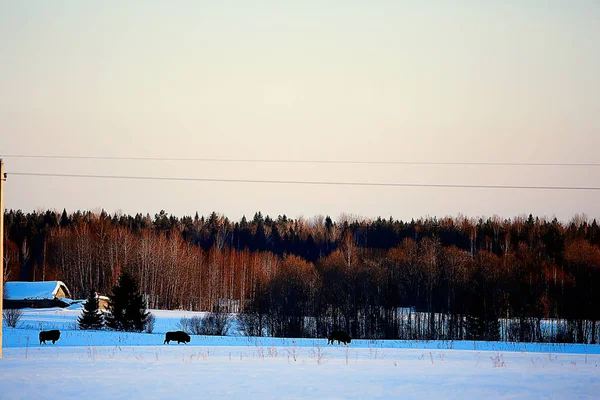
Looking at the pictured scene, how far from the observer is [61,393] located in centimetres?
1517

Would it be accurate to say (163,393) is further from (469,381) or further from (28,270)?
(28,270)

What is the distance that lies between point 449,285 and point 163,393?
6118 centimetres

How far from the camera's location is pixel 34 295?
84.6 meters

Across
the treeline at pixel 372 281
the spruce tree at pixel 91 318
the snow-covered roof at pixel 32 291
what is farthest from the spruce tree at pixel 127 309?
the snow-covered roof at pixel 32 291

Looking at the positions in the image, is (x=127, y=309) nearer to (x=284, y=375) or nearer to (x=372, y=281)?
(x=372, y=281)

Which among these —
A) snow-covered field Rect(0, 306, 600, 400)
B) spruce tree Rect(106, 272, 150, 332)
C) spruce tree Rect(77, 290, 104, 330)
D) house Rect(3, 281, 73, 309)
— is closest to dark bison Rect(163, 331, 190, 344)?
snow-covered field Rect(0, 306, 600, 400)

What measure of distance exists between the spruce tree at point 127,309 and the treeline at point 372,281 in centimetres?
694

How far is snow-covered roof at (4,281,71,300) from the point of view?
275 feet

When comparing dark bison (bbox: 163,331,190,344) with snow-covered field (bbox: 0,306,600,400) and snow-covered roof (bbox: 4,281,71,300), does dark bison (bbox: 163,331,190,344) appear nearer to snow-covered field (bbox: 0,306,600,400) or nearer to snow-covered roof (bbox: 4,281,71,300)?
snow-covered field (bbox: 0,306,600,400)

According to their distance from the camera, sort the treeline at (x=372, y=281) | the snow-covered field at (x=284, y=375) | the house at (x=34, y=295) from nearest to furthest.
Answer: the snow-covered field at (x=284, y=375) → the treeline at (x=372, y=281) → the house at (x=34, y=295)

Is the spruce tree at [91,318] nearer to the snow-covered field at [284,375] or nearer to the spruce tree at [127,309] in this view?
the spruce tree at [127,309]

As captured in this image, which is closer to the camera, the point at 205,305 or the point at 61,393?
the point at 61,393

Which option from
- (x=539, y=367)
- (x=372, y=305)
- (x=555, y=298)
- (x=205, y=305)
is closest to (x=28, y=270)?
(x=205, y=305)

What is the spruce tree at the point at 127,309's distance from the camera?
52438 millimetres
